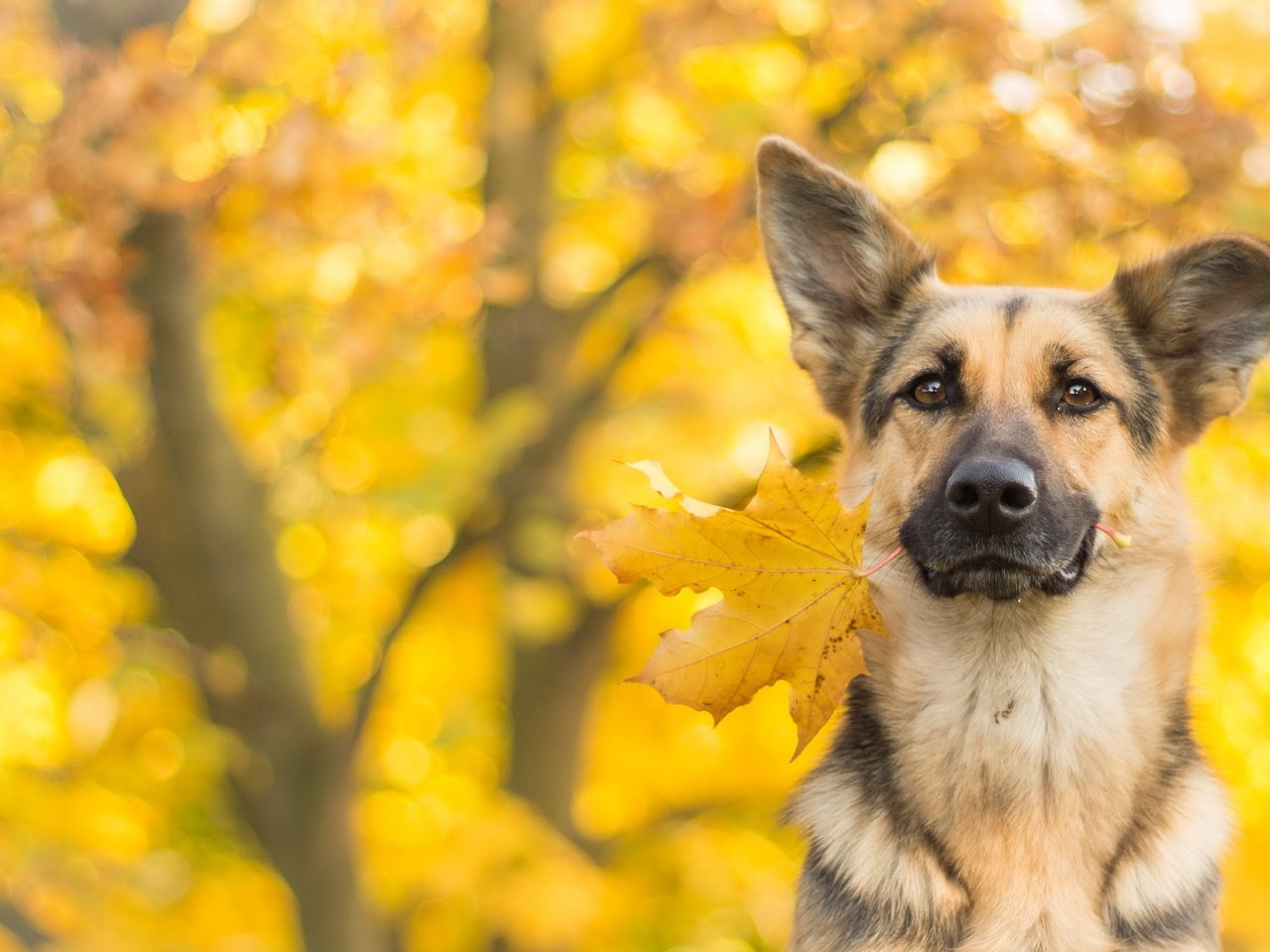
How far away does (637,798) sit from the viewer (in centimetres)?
1082

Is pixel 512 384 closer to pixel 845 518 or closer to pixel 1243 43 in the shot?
pixel 1243 43

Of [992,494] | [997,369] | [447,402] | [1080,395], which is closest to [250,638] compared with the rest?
[447,402]

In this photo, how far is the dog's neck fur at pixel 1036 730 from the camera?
292 cm

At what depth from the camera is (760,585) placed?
277 cm

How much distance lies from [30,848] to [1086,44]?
6.24 meters

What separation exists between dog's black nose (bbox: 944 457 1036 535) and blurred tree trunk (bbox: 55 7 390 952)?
Answer: 4752 millimetres

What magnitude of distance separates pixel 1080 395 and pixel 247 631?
536 cm

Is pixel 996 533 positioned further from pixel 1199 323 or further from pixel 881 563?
pixel 1199 323

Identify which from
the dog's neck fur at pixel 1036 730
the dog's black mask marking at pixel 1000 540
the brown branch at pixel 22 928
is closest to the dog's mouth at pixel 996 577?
the dog's black mask marking at pixel 1000 540

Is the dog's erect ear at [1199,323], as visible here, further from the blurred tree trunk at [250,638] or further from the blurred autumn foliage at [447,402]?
the blurred tree trunk at [250,638]

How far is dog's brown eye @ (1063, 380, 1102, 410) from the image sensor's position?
3371 millimetres

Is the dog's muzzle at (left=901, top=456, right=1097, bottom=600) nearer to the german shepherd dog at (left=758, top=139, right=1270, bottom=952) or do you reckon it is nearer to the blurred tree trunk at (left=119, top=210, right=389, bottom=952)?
the german shepherd dog at (left=758, top=139, right=1270, bottom=952)

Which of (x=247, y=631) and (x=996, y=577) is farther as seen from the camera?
(x=247, y=631)

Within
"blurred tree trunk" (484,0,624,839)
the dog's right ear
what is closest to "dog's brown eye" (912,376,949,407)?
the dog's right ear
